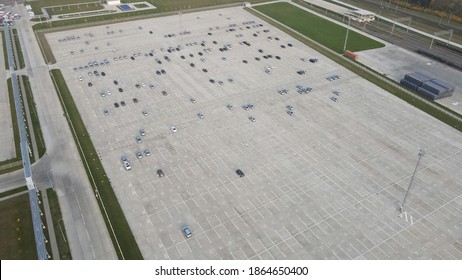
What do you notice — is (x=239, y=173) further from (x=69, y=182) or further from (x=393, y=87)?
(x=393, y=87)

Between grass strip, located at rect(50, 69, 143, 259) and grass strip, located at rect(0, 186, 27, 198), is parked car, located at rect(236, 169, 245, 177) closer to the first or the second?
grass strip, located at rect(50, 69, 143, 259)

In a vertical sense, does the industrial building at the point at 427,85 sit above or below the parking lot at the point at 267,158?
above

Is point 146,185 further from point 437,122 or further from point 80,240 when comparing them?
point 437,122

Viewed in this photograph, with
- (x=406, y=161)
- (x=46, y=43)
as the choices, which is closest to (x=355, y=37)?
(x=406, y=161)

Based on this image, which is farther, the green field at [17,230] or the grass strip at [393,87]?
the grass strip at [393,87]

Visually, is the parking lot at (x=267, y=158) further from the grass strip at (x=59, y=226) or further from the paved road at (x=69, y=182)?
the grass strip at (x=59, y=226)

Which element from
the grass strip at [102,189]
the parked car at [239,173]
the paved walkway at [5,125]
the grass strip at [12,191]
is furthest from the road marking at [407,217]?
the paved walkway at [5,125]
